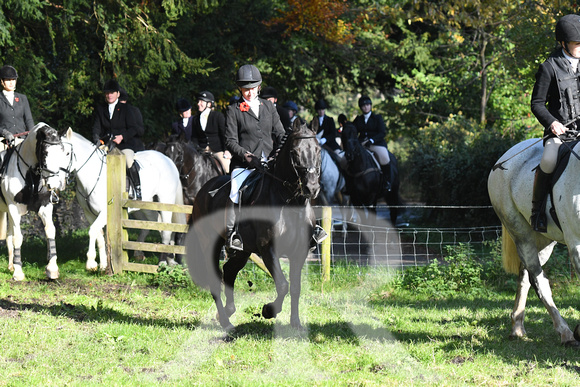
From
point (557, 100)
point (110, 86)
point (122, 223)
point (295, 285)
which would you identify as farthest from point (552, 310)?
point (110, 86)

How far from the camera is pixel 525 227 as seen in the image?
723 centimetres

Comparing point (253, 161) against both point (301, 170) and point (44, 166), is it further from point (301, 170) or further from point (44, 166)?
point (44, 166)

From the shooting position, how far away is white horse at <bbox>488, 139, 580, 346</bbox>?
6301 mm

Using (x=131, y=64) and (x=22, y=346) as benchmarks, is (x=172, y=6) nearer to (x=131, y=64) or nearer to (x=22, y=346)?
(x=131, y=64)

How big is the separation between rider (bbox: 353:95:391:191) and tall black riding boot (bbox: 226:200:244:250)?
890cm

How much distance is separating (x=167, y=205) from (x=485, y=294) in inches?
183

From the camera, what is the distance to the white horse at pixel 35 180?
398 inches

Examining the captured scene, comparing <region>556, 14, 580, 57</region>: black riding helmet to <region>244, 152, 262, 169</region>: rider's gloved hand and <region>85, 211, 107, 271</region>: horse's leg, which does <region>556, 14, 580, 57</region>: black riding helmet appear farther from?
<region>85, 211, 107, 271</region>: horse's leg

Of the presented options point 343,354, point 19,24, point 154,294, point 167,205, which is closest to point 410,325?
point 343,354

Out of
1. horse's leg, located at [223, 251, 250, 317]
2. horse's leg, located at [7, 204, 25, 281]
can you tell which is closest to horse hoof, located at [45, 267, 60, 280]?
horse's leg, located at [7, 204, 25, 281]

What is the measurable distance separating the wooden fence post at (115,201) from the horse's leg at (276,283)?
466 cm

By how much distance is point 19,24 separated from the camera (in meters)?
14.6

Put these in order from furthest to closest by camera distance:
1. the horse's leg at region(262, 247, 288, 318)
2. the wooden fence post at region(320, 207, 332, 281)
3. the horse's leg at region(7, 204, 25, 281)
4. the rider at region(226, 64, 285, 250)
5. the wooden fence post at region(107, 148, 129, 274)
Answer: the wooden fence post at region(107, 148, 129, 274) < the horse's leg at region(7, 204, 25, 281) < the wooden fence post at region(320, 207, 332, 281) < the rider at region(226, 64, 285, 250) < the horse's leg at region(262, 247, 288, 318)

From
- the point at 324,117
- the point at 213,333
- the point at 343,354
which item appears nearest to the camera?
the point at 343,354
